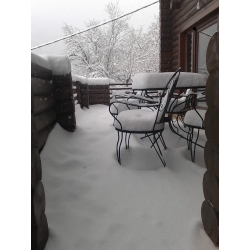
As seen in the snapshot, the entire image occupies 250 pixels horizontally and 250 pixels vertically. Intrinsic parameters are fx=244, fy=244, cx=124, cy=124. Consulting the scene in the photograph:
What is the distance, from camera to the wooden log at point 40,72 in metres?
1.88

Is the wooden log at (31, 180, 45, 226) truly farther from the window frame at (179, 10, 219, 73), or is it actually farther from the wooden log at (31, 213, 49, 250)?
the window frame at (179, 10, 219, 73)

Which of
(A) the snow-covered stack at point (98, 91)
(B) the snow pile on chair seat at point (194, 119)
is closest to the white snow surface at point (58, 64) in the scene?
(B) the snow pile on chair seat at point (194, 119)

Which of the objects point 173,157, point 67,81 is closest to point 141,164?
point 173,157

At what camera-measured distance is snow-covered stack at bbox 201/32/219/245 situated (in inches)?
41.3

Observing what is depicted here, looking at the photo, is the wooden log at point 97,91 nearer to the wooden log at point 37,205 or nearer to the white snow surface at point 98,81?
the white snow surface at point 98,81

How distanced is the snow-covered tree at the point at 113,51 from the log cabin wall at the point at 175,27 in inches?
294

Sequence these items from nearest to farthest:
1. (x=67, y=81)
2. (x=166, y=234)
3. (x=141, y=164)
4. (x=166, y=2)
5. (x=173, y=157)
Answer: (x=166, y=234) → (x=141, y=164) → (x=173, y=157) → (x=67, y=81) → (x=166, y=2)

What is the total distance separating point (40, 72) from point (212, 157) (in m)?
1.65

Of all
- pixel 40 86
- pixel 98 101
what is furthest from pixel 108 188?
pixel 98 101

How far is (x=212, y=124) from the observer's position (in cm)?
109
